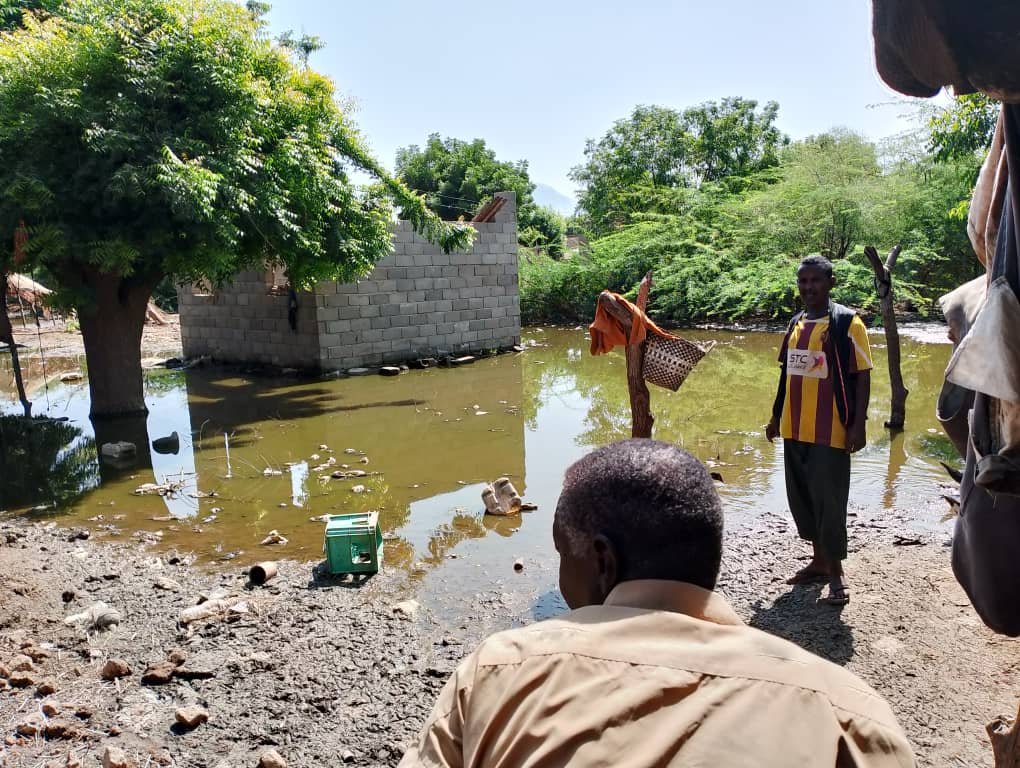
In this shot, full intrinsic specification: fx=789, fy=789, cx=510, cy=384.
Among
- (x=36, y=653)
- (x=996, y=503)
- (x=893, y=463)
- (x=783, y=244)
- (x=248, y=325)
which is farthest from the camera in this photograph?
(x=783, y=244)

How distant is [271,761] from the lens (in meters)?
3.01

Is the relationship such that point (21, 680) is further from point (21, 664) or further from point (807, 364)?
point (807, 364)

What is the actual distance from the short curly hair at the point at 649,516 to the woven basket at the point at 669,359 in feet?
12.4

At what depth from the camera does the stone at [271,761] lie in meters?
3.00

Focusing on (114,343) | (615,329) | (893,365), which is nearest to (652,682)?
(615,329)

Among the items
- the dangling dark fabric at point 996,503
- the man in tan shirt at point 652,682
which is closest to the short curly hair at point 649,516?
the man in tan shirt at point 652,682

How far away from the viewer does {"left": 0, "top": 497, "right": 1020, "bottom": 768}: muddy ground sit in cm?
323

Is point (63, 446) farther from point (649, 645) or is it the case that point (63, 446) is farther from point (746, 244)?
point (746, 244)

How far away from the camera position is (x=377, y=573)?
16.7 feet

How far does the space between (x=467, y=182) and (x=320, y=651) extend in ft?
96.3

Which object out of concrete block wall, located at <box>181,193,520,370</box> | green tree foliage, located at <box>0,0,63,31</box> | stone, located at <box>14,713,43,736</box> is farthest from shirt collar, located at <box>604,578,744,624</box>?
green tree foliage, located at <box>0,0,63,31</box>

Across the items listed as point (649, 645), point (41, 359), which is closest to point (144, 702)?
point (649, 645)

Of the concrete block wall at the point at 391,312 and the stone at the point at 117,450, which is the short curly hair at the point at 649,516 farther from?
the concrete block wall at the point at 391,312

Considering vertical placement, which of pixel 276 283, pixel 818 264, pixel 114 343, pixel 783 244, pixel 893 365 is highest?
pixel 783 244
